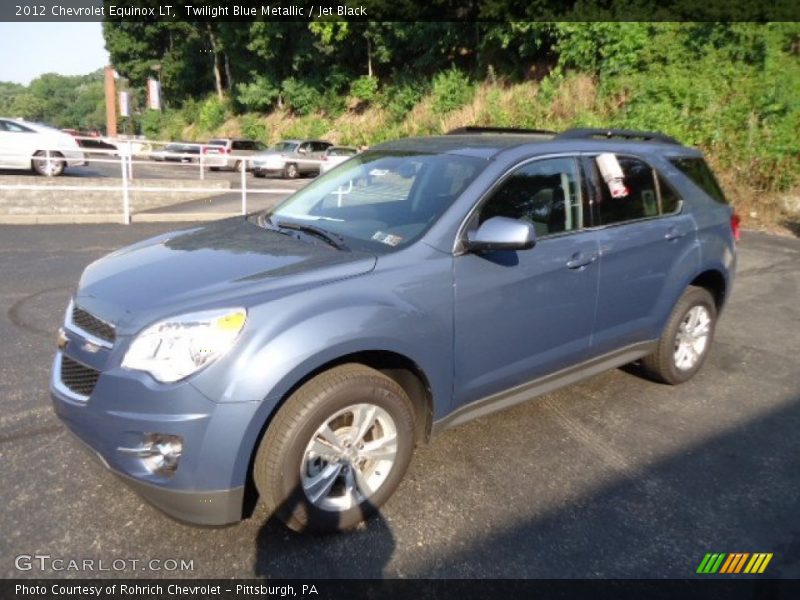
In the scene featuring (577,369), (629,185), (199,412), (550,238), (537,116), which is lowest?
(577,369)

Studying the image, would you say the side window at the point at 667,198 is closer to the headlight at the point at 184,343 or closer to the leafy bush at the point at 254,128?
the headlight at the point at 184,343

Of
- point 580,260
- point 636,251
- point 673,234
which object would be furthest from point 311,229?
point 673,234

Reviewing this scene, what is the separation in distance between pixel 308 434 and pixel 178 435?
497 millimetres

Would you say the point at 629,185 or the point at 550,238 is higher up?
the point at 629,185

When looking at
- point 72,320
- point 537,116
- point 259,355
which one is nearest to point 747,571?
point 259,355

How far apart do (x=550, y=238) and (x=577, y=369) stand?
0.84 metres

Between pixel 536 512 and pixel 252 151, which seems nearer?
pixel 536 512

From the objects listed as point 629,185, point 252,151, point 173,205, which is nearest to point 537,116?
point 173,205

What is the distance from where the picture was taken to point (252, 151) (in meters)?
30.6

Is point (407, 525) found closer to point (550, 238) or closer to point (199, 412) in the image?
point (199, 412)

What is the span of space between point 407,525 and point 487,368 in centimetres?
85

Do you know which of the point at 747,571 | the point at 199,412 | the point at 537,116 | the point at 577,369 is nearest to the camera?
the point at 199,412

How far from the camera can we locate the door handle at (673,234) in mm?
4052

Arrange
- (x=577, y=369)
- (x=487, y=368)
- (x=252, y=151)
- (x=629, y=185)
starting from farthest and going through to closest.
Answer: (x=252, y=151), (x=629, y=185), (x=577, y=369), (x=487, y=368)
